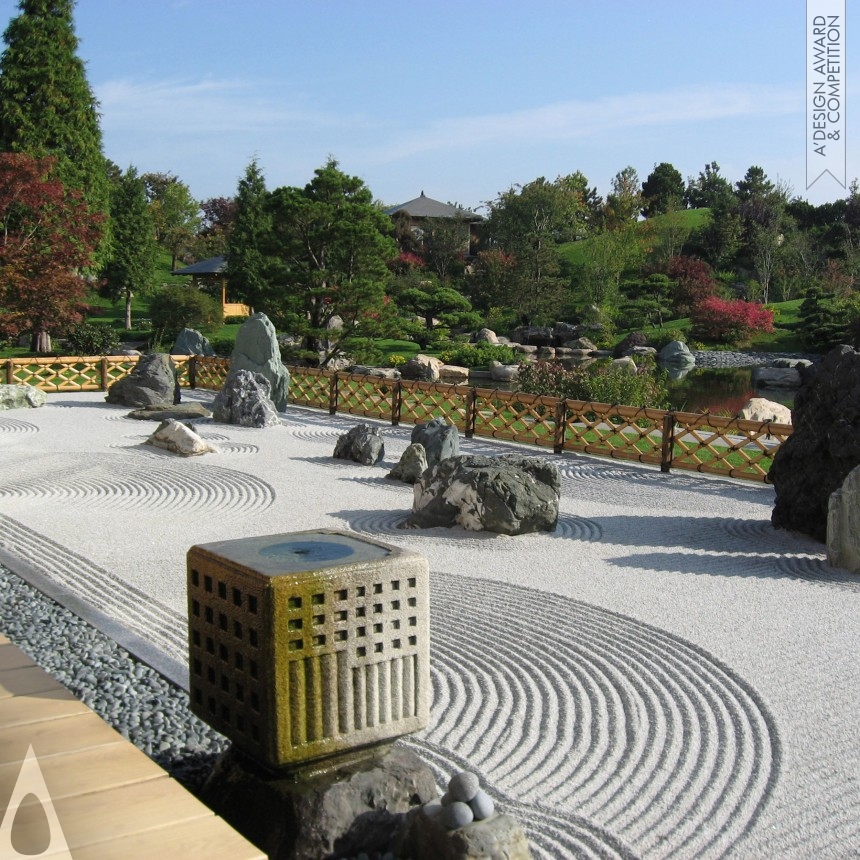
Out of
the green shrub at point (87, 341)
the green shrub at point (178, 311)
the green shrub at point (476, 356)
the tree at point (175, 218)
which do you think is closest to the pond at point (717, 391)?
the green shrub at point (476, 356)

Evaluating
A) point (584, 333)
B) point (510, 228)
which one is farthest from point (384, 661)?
point (510, 228)

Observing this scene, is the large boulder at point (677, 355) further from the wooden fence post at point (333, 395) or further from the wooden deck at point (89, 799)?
the wooden deck at point (89, 799)

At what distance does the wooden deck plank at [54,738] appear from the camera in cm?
309

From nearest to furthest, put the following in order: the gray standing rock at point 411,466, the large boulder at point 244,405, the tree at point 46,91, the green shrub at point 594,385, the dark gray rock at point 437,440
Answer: the gray standing rock at point 411,466
the dark gray rock at point 437,440
the large boulder at point 244,405
the green shrub at point 594,385
the tree at point 46,91

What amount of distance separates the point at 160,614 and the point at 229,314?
115 ft

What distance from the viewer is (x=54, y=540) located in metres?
7.86

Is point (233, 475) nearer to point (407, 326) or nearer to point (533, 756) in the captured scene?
point (533, 756)

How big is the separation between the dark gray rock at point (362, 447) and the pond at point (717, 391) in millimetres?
9317

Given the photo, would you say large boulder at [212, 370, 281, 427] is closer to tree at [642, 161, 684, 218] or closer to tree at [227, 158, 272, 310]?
tree at [227, 158, 272, 310]

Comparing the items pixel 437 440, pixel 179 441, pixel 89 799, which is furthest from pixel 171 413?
pixel 89 799

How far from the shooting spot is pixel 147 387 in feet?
55.3

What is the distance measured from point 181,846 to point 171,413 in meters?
13.7

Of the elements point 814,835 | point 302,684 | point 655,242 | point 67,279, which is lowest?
point 814,835

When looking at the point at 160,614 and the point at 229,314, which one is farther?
the point at 229,314
